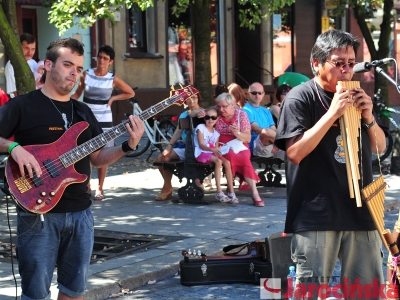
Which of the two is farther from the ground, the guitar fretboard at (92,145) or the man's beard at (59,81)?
the man's beard at (59,81)

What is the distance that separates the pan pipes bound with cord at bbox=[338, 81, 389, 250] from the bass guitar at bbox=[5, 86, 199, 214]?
1.25 meters

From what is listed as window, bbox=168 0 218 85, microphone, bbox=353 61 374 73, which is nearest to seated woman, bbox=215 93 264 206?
microphone, bbox=353 61 374 73

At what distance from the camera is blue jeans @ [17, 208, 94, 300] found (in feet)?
13.7

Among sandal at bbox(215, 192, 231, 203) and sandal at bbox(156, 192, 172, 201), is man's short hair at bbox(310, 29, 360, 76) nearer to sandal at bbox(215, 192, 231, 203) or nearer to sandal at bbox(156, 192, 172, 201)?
sandal at bbox(215, 192, 231, 203)

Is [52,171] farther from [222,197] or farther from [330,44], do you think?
[222,197]

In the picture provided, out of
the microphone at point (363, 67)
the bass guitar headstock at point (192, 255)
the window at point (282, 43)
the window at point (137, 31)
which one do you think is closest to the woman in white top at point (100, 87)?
the bass guitar headstock at point (192, 255)

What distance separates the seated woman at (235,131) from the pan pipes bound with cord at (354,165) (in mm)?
5877

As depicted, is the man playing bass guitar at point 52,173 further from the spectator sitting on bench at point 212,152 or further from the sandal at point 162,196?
the sandal at point 162,196

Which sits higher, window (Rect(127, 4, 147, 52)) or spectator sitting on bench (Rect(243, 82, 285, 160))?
window (Rect(127, 4, 147, 52))

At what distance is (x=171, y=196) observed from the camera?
10.4 meters

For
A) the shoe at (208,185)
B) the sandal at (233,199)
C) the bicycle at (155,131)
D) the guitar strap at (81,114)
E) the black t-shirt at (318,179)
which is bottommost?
the shoe at (208,185)

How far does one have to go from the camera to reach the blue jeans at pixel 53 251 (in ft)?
13.7

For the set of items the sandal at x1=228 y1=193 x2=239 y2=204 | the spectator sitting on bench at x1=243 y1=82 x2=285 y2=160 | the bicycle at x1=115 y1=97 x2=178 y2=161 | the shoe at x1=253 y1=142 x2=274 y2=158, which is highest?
the spectator sitting on bench at x1=243 y1=82 x2=285 y2=160

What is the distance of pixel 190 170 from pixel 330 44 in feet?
19.8
